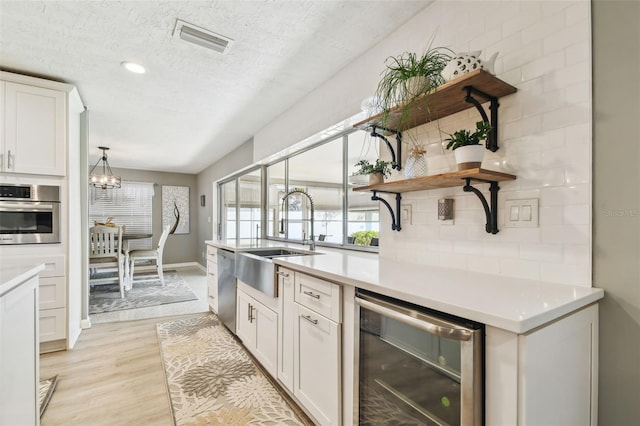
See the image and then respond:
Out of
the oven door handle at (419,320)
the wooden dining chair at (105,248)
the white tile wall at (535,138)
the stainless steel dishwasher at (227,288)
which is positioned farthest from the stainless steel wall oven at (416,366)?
the wooden dining chair at (105,248)

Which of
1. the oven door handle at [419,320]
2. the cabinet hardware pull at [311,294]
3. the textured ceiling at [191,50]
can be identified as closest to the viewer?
the oven door handle at [419,320]

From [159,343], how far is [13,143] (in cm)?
210

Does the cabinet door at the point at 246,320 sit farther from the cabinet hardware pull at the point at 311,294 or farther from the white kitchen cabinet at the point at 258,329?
the cabinet hardware pull at the point at 311,294

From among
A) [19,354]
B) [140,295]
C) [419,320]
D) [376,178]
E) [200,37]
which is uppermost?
[200,37]

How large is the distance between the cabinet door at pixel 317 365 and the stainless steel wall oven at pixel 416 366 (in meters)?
0.16

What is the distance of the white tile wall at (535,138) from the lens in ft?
3.85

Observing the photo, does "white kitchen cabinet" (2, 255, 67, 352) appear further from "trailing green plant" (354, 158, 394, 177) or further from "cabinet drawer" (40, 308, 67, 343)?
"trailing green plant" (354, 158, 394, 177)

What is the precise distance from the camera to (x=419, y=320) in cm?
105

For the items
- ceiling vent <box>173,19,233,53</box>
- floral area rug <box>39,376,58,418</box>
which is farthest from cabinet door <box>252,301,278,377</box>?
ceiling vent <box>173,19,233,53</box>

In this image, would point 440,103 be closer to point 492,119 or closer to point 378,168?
point 492,119

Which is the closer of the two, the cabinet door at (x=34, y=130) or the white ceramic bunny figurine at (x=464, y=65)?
the white ceramic bunny figurine at (x=464, y=65)

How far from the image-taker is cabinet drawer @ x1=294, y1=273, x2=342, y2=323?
1.51 metres

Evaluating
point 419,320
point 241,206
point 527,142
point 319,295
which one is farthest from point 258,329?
point 241,206

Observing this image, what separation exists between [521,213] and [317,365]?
1.24 m
